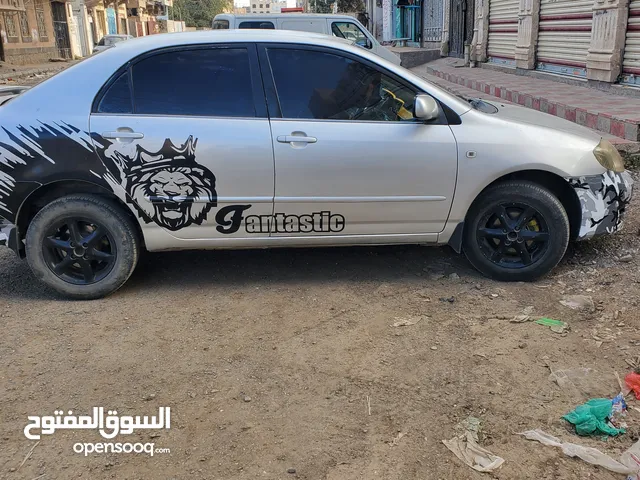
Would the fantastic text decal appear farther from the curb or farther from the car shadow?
the curb

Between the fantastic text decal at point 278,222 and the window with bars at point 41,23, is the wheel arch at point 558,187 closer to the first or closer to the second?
the fantastic text decal at point 278,222

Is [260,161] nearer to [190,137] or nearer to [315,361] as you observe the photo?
[190,137]

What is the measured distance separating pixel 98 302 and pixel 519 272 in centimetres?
282

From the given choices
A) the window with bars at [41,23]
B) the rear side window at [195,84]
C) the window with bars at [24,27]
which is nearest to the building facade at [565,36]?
the rear side window at [195,84]

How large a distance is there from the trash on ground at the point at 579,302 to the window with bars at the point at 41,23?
3826 centimetres

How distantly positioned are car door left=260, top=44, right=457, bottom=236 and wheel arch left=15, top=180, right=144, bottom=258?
1067 mm

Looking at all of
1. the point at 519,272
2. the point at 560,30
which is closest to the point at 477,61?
the point at 560,30

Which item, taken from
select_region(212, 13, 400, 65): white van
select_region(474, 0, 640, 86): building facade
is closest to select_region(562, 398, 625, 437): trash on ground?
select_region(474, 0, 640, 86): building facade

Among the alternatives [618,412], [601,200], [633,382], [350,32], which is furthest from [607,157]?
[350,32]

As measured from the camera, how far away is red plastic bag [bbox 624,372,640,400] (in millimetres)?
2828

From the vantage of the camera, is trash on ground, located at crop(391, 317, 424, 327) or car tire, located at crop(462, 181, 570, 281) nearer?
trash on ground, located at crop(391, 317, 424, 327)

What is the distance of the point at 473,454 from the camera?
96.9 inches

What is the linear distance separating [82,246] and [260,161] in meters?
1.29

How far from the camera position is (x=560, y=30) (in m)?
11.7
